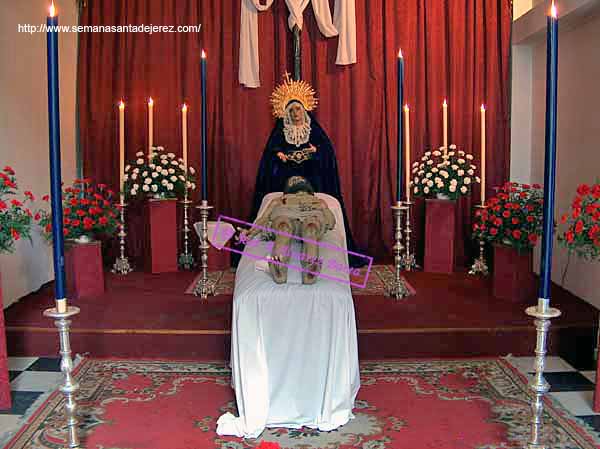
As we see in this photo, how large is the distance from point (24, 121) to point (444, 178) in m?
3.10

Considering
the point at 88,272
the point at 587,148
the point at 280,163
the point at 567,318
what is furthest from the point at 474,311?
the point at 88,272

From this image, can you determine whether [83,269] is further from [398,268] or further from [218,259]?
[398,268]

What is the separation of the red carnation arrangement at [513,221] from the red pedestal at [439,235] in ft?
2.28

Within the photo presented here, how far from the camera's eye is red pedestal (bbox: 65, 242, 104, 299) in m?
4.25

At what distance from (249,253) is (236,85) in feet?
8.34

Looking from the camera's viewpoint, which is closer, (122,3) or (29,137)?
(29,137)

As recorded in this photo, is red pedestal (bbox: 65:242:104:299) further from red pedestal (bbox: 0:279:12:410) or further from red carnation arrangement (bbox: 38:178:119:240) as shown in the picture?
red pedestal (bbox: 0:279:12:410)

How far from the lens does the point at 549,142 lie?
1.92m

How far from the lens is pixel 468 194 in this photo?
5289 mm

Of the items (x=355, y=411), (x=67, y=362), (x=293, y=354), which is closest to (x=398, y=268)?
(x=355, y=411)

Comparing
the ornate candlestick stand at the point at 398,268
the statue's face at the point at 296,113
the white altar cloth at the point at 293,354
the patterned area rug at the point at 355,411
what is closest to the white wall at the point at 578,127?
the ornate candlestick stand at the point at 398,268

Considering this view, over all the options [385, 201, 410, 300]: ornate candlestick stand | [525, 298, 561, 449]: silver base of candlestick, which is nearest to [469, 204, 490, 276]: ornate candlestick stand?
[385, 201, 410, 300]: ornate candlestick stand

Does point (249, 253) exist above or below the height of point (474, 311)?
above

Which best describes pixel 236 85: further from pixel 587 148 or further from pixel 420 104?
pixel 587 148
